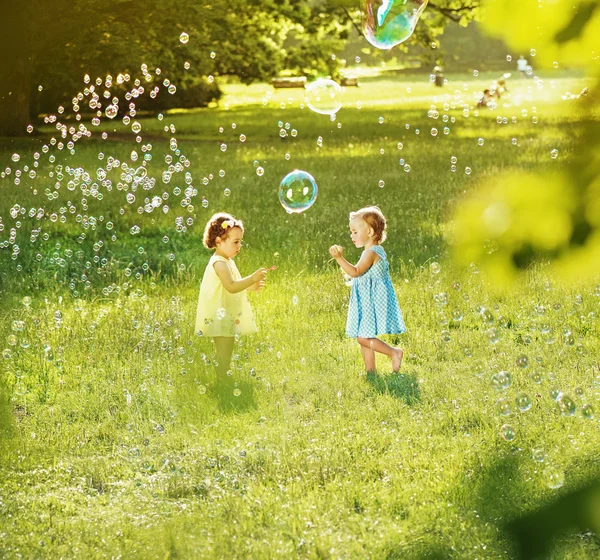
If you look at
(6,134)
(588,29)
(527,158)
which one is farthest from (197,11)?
(588,29)

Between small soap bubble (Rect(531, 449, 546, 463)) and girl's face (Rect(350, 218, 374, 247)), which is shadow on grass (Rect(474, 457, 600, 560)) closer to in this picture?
small soap bubble (Rect(531, 449, 546, 463))

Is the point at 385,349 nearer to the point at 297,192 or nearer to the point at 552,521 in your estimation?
the point at 297,192

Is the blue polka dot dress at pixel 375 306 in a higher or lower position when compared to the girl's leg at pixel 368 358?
higher

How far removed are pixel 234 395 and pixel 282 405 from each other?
11.2 inches

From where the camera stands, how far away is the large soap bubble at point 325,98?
24.3 ft

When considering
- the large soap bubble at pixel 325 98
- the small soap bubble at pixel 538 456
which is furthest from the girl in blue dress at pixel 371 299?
the large soap bubble at pixel 325 98

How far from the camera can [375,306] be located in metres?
5.12

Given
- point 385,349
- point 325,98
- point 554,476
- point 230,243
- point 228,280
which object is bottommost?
point 554,476

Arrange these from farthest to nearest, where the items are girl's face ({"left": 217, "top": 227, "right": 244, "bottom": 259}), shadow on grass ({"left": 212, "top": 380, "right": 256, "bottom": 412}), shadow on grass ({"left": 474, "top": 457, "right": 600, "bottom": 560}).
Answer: girl's face ({"left": 217, "top": 227, "right": 244, "bottom": 259})
shadow on grass ({"left": 212, "top": 380, "right": 256, "bottom": 412})
shadow on grass ({"left": 474, "top": 457, "right": 600, "bottom": 560})

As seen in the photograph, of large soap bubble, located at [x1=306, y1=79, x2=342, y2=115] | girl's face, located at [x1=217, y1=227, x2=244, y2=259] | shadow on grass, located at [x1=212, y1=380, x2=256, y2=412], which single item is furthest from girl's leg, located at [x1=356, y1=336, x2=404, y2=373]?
large soap bubble, located at [x1=306, y1=79, x2=342, y2=115]

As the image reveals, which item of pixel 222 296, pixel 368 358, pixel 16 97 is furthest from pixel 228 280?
pixel 16 97

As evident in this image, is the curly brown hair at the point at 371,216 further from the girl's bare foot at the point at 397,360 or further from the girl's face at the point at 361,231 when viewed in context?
the girl's bare foot at the point at 397,360

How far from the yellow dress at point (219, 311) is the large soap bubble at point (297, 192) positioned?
44.8 inches

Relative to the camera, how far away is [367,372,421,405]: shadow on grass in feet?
15.3
